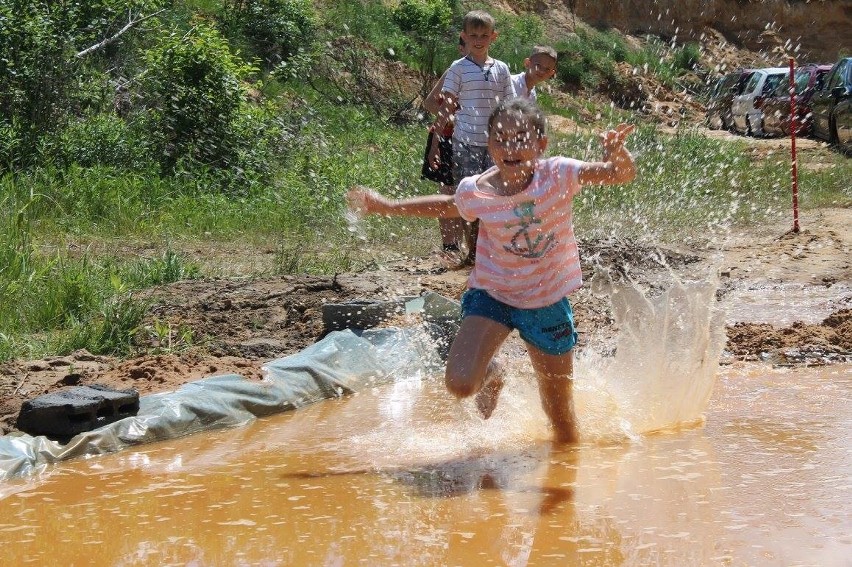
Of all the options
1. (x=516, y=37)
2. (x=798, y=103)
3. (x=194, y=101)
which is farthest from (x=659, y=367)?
(x=516, y=37)

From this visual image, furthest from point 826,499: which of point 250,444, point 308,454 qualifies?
point 250,444

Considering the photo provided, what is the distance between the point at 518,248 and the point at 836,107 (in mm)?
15038

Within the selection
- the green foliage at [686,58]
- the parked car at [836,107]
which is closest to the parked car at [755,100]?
the parked car at [836,107]

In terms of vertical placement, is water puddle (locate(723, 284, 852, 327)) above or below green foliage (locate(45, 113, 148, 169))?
below

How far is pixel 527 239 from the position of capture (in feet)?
14.7

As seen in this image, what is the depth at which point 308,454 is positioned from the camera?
194 inches

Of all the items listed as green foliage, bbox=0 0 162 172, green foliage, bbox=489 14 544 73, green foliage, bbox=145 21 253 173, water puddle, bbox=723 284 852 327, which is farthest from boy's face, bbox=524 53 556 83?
green foliage, bbox=489 14 544 73

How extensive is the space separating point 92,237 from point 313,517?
6.67 m

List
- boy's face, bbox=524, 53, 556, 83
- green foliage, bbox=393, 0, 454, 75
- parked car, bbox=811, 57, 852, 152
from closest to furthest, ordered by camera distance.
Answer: boy's face, bbox=524, 53, 556, 83 → parked car, bbox=811, 57, 852, 152 → green foliage, bbox=393, 0, 454, 75

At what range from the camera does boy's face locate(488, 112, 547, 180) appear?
14.5ft

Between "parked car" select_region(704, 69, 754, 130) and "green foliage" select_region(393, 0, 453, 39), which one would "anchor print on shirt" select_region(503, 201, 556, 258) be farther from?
"parked car" select_region(704, 69, 754, 130)

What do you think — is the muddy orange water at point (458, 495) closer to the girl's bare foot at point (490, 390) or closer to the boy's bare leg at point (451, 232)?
the girl's bare foot at point (490, 390)

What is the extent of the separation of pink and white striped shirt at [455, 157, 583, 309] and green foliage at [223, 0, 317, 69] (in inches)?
625

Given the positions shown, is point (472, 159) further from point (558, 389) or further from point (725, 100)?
point (725, 100)
